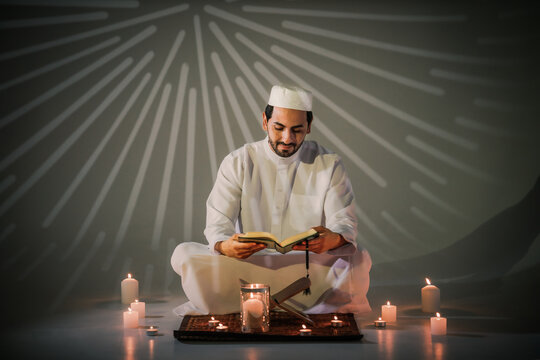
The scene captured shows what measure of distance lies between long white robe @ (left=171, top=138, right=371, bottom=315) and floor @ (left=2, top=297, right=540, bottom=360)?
221mm

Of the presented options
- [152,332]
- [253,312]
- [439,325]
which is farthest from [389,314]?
[152,332]

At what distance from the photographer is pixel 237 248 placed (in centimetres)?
395

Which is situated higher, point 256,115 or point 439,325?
point 256,115

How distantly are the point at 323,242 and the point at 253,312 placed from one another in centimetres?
50

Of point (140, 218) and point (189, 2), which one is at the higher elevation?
point (189, 2)

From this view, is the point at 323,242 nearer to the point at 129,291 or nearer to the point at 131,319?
the point at 131,319

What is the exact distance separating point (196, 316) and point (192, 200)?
6.74 ft

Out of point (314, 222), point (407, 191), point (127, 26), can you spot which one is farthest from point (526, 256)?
point (127, 26)

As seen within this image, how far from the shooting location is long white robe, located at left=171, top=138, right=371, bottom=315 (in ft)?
13.4

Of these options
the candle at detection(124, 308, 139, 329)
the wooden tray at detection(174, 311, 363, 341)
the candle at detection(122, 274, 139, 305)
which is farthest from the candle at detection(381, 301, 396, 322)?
the candle at detection(122, 274, 139, 305)

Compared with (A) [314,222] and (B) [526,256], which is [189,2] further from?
(B) [526,256]

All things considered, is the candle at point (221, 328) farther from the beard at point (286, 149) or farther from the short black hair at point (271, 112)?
the short black hair at point (271, 112)

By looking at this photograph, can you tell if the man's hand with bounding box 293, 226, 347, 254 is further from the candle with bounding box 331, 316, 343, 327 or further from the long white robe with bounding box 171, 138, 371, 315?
the candle with bounding box 331, 316, 343, 327

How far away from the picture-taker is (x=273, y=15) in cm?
606
